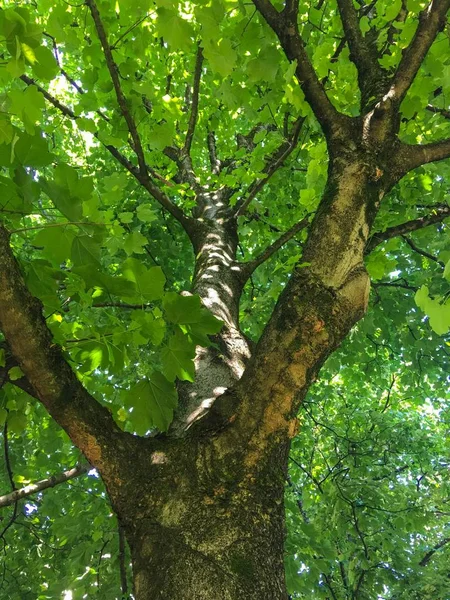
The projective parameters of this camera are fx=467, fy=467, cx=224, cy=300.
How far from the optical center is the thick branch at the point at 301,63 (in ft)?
5.99

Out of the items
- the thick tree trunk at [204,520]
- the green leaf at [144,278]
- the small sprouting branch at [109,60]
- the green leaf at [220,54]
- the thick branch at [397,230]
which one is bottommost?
the thick tree trunk at [204,520]

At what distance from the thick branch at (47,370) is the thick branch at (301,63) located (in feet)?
4.15

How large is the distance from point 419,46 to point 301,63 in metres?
0.45

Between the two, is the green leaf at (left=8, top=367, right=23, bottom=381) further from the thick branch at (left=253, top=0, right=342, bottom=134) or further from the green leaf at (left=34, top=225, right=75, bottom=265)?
the thick branch at (left=253, top=0, right=342, bottom=134)

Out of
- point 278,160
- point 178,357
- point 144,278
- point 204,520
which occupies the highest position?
point 278,160

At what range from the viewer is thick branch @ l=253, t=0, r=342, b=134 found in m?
1.83

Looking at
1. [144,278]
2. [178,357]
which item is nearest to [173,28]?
[144,278]

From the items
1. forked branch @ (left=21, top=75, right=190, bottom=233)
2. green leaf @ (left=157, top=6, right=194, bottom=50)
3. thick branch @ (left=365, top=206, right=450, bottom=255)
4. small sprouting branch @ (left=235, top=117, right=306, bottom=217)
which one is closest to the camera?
green leaf @ (left=157, top=6, right=194, bottom=50)

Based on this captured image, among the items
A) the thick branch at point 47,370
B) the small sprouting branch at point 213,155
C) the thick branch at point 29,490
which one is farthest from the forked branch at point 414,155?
the small sprouting branch at point 213,155

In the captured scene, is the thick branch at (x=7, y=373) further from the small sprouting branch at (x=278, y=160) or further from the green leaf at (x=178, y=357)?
the small sprouting branch at (x=278, y=160)

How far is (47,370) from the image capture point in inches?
50.8

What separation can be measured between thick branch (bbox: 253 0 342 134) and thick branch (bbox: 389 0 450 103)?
26 cm

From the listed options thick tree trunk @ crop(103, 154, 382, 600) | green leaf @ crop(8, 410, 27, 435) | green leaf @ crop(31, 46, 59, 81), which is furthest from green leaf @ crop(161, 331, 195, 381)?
green leaf @ crop(31, 46, 59, 81)

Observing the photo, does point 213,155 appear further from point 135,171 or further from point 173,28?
point 173,28
